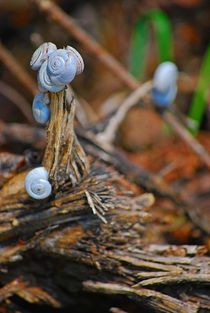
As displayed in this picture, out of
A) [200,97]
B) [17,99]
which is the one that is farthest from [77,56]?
[17,99]

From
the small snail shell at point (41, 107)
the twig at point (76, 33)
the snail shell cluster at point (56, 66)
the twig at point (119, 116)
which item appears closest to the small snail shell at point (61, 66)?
the snail shell cluster at point (56, 66)

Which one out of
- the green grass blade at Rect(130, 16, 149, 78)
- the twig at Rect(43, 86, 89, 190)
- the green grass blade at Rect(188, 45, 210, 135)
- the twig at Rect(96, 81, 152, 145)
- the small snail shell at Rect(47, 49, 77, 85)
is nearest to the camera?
the small snail shell at Rect(47, 49, 77, 85)

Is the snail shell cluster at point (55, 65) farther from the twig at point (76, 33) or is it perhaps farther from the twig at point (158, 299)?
the twig at point (76, 33)

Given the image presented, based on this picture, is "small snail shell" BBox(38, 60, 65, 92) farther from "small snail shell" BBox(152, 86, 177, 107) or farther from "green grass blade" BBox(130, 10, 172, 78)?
"green grass blade" BBox(130, 10, 172, 78)

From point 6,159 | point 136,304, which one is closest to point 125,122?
point 6,159

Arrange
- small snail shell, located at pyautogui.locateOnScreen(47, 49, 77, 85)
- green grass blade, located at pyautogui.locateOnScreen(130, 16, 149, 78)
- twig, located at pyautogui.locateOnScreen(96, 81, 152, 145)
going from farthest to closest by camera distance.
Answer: green grass blade, located at pyautogui.locateOnScreen(130, 16, 149, 78), twig, located at pyautogui.locateOnScreen(96, 81, 152, 145), small snail shell, located at pyautogui.locateOnScreen(47, 49, 77, 85)

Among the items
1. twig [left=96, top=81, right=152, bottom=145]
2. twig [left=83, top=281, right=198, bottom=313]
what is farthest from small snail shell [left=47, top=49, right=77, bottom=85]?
twig [left=96, top=81, right=152, bottom=145]

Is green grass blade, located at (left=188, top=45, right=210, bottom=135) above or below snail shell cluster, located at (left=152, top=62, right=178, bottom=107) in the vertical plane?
above
